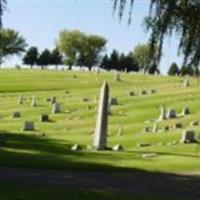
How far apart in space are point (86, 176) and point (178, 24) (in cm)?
1423

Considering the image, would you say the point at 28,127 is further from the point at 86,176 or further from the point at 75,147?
the point at 86,176

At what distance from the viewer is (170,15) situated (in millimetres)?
6914

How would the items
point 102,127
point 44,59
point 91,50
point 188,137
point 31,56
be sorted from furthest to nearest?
point 91,50 → point 31,56 → point 44,59 → point 188,137 → point 102,127

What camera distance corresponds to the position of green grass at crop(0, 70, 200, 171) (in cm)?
2505

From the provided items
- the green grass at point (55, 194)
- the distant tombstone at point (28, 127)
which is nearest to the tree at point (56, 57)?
the distant tombstone at point (28, 127)

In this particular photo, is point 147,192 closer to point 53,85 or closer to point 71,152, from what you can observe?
point 71,152

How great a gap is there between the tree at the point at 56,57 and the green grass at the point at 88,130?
7083cm

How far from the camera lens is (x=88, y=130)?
4216 centimetres

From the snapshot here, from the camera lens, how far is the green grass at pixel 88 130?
82.2ft

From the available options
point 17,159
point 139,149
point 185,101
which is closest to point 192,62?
point 17,159

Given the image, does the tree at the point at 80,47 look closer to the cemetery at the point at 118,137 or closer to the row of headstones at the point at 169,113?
the cemetery at the point at 118,137

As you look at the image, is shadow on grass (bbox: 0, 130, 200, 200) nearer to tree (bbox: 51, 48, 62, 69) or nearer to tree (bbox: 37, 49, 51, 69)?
tree (bbox: 37, 49, 51, 69)

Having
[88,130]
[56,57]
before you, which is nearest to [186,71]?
[88,130]

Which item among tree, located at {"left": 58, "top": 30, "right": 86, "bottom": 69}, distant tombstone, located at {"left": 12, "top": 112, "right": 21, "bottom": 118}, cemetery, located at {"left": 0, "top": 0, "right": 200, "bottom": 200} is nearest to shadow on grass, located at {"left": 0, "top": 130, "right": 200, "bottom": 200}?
cemetery, located at {"left": 0, "top": 0, "right": 200, "bottom": 200}
